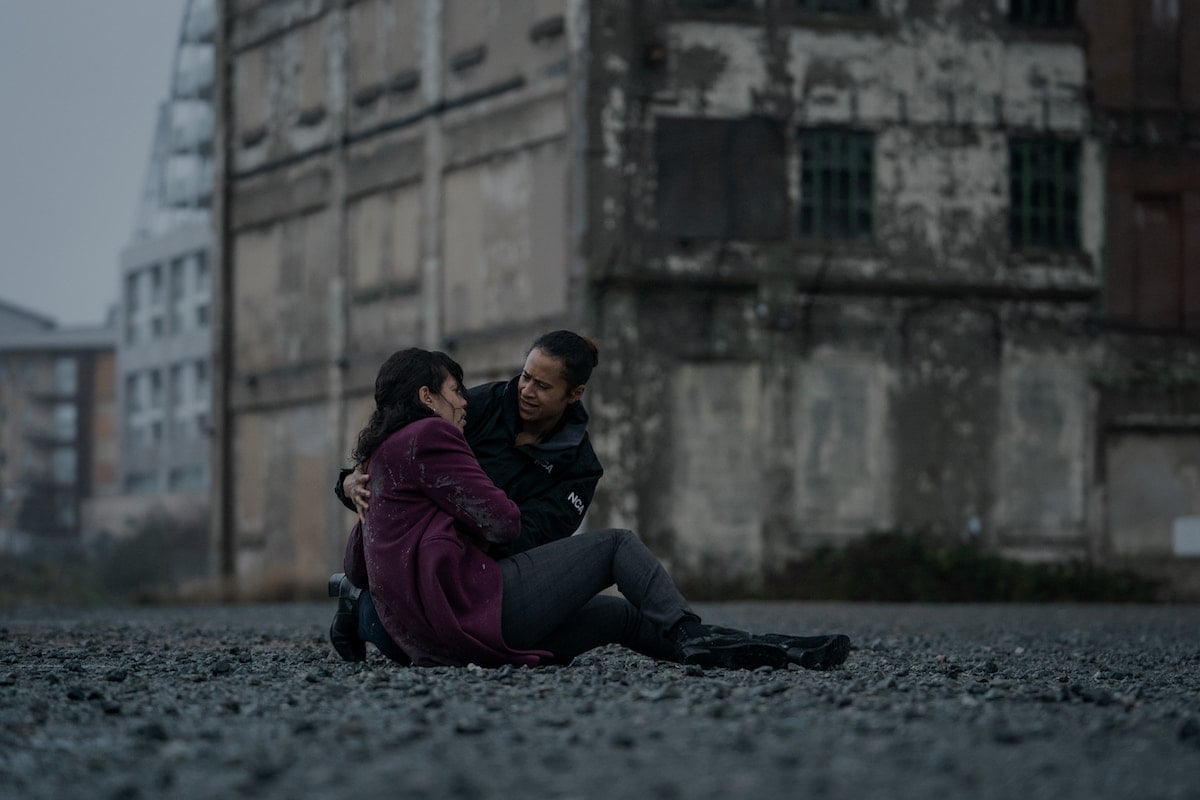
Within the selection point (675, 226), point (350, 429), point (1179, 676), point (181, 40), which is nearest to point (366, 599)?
point (1179, 676)

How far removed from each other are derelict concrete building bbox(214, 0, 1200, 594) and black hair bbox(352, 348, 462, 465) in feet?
51.9

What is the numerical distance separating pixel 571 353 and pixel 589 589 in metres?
0.95

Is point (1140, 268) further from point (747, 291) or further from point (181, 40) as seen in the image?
point (181, 40)

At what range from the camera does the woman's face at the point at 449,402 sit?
7.32 meters

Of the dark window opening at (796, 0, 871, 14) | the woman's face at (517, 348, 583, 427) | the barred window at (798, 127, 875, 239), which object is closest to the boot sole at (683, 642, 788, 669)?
the woman's face at (517, 348, 583, 427)

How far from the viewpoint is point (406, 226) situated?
2717 centimetres

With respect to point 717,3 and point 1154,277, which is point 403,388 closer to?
point 717,3

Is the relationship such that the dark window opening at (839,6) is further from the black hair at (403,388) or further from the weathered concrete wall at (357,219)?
the black hair at (403,388)

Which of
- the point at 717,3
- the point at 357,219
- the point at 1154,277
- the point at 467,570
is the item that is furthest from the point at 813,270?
the point at 467,570

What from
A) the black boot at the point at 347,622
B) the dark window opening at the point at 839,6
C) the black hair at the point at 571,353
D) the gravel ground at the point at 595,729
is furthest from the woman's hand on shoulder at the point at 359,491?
the dark window opening at the point at 839,6

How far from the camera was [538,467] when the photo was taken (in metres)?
7.80

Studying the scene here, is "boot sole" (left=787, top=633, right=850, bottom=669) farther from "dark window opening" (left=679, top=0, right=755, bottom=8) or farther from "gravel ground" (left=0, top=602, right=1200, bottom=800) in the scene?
"dark window opening" (left=679, top=0, right=755, bottom=8)

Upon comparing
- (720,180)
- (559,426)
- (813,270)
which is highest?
(720,180)

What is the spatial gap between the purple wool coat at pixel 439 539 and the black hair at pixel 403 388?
6cm
